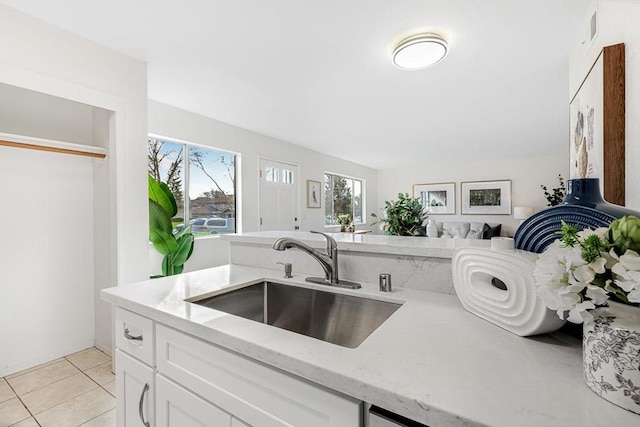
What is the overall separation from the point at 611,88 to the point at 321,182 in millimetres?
4822

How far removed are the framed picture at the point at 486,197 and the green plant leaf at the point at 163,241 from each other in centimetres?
Result: 660

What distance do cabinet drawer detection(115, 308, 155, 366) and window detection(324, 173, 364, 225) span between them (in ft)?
17.1

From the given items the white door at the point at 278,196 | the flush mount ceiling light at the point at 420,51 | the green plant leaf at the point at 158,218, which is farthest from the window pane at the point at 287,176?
the flush mount ceiling light at the point at 420,51

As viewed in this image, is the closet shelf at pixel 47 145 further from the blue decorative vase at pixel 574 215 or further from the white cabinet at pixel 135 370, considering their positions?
the blue decorative vase at pixel 574 215

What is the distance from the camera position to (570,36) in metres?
2.05

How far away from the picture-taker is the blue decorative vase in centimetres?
65

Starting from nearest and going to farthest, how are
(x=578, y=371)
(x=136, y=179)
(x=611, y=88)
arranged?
(x=578, y=371)
(x=611, y=88)
(x=136, y=179)

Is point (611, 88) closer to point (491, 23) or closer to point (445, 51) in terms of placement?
point (491, 23)

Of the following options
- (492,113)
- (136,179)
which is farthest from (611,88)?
(136,179)

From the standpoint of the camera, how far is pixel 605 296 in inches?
18.4

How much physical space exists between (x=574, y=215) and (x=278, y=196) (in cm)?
434

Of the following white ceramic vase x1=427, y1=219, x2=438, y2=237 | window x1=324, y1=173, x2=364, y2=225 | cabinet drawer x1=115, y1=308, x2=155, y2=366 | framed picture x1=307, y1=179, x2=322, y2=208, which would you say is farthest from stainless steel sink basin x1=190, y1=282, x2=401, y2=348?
white ceramic vase x1=427, y1=219, x2=438, y2=237

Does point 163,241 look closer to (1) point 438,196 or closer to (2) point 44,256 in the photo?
(2) point 44,256

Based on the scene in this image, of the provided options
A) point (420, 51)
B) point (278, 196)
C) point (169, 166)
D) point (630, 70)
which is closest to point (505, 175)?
point (278, 196)
